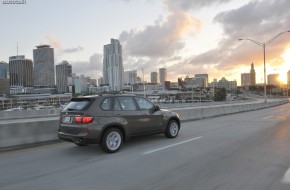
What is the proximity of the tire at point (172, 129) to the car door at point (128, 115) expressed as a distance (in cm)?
158

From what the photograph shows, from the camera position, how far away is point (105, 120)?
8914 millimetres

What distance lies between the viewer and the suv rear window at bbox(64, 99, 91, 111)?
8984mm

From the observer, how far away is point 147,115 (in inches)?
409

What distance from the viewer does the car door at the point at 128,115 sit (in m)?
9.38

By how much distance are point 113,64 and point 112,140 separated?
12901 cm

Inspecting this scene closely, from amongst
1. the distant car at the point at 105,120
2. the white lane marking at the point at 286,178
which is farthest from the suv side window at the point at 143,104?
the white lane marking at the point at 286,178

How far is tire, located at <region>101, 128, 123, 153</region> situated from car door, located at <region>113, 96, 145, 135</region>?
1.06 feet

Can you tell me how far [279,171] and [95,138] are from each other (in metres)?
4.74

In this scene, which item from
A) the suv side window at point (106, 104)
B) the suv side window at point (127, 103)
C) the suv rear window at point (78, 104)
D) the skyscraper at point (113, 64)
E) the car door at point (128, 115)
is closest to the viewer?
the suv rear window at point (78, 104)

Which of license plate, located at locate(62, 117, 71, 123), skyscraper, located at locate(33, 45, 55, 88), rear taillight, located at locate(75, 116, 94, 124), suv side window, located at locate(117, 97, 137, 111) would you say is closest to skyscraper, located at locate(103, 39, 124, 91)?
skyscraper, located at locate(33, 45, 55, 88)

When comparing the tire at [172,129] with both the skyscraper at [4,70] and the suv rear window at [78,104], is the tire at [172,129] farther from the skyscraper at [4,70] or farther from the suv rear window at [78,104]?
the skyscraper at [4,70]

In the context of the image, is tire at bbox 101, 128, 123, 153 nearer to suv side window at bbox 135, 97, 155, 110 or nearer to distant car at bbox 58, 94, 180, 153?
distant car at bbox 58, 94, 180, 153

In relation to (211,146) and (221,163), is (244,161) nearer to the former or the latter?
(221,163)

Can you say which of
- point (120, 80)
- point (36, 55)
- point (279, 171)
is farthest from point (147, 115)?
point (120, 80)
